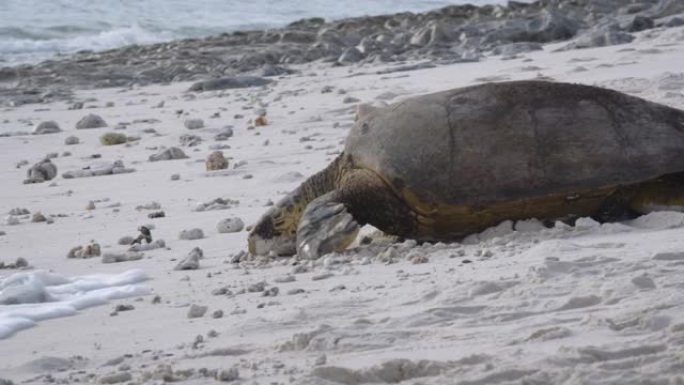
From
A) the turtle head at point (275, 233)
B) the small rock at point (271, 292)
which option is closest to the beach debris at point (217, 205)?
the turtle head at point (275, 233)

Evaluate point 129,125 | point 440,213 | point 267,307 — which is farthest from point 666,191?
A: point 129,125

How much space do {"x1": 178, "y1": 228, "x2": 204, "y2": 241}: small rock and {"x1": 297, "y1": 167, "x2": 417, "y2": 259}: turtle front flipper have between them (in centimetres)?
66

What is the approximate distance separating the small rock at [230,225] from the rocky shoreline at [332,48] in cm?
801

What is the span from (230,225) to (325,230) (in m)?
0.92

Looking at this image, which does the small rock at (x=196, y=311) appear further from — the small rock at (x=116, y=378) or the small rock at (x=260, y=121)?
the small rock at (x=260, y=121)

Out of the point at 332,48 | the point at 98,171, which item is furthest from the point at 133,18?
the point at 98,171

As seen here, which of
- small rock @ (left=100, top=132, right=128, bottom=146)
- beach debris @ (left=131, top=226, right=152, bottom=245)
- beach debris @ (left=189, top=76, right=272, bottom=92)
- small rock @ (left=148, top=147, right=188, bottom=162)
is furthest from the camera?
beach debris @ (left=189, top=76, right=272, bottom=92)

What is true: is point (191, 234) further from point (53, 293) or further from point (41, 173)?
point (41, 173)

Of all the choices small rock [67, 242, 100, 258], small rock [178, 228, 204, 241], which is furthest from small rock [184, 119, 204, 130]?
small rock [67, 242, 100, 258]

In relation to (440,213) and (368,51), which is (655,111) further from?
(368,51)

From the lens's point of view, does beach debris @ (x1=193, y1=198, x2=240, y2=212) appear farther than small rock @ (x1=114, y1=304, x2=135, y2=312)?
Yes

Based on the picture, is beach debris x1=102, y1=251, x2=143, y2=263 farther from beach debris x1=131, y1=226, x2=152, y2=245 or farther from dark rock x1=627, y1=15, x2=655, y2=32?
dark rock x1=627, y1=15, x2=655, y2=32

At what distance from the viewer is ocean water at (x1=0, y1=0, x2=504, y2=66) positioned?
22.6 m

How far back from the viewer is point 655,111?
5.32 m
